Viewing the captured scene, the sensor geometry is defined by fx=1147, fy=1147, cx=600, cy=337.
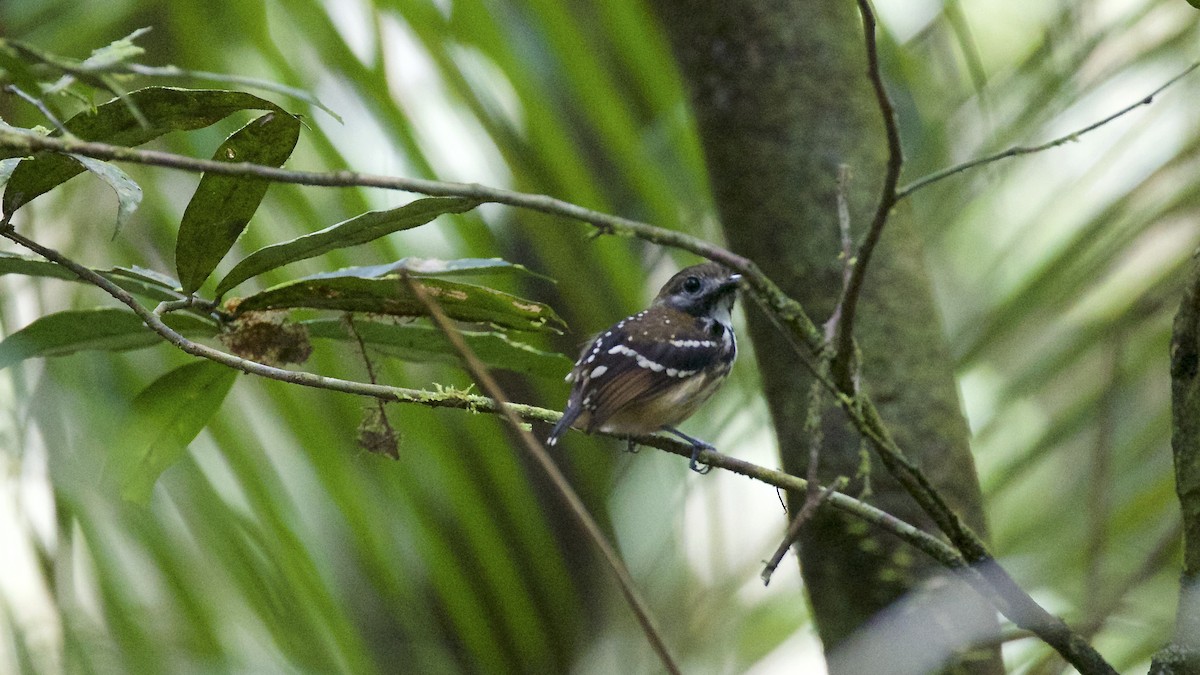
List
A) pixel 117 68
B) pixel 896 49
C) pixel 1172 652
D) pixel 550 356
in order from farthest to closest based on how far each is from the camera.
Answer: pixel 896 49
pixel 550 356
pixel 1172 652
pixel 117 68

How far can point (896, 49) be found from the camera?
7.23ft

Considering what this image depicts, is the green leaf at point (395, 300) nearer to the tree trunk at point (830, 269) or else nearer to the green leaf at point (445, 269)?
the green leaf at point (445, 269)

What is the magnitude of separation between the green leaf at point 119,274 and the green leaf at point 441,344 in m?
0.21

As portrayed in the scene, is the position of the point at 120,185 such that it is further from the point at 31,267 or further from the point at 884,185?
the point at 884,185

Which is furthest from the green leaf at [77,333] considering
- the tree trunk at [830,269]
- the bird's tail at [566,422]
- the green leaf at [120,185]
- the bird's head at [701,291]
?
the bird's head at [701,291]

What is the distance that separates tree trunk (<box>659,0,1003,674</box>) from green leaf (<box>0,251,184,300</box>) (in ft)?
3.24

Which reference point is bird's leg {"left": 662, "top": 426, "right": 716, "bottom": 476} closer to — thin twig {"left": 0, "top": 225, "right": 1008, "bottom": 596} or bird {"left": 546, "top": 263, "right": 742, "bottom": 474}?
bird {"left": 546, "top": 263, "right": 742, "bottom": 474}

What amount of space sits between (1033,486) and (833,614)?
66cm

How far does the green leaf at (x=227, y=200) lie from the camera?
4.54 feet

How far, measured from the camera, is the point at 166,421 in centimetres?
157

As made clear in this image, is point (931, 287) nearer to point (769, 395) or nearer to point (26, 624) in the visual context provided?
point (769, 395)

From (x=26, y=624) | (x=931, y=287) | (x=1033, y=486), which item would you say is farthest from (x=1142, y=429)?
(x=26, y=624)

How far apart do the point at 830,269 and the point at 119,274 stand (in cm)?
114

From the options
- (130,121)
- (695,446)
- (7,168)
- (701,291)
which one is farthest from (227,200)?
(701,291)
